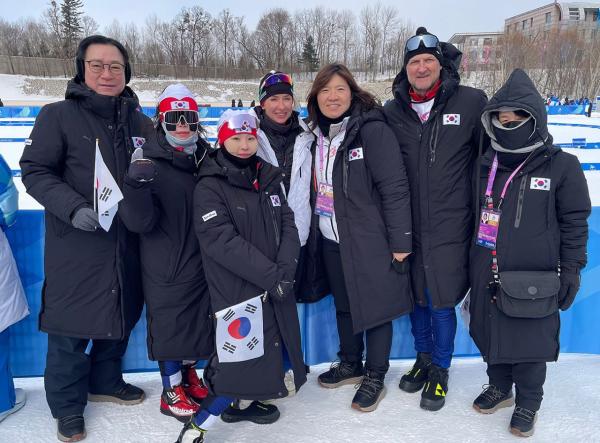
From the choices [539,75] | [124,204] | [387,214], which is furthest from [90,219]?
[539,75]

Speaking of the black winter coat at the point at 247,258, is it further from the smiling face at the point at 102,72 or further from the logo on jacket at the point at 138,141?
the smiling face at the point at 102,72

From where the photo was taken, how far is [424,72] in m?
2.23

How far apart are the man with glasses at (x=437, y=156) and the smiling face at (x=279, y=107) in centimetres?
56

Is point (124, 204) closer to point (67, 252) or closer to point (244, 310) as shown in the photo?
point (67, 252)

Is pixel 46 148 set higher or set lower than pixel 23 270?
higher

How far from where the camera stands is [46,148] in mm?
2021

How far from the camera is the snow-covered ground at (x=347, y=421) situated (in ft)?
7.28

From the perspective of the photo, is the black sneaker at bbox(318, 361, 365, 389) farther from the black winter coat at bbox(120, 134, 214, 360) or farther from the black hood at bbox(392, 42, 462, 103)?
the black hood at bbox(392, 42, 462, 103)

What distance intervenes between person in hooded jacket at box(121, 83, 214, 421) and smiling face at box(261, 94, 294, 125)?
0.45 meters

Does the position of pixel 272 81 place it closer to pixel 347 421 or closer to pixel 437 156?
pixel 437 156

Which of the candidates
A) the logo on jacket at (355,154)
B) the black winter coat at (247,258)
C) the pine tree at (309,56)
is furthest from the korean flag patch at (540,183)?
the pine tree at (309,56)

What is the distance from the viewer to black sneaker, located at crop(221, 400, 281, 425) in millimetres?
2318

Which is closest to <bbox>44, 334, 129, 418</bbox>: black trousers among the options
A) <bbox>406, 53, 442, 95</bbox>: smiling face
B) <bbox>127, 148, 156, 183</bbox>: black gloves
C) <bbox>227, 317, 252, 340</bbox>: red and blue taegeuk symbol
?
<bbox>227, 317, 252, 340</bbox>: red and blue taegeuk symbol

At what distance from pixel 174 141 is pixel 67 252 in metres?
0.75
